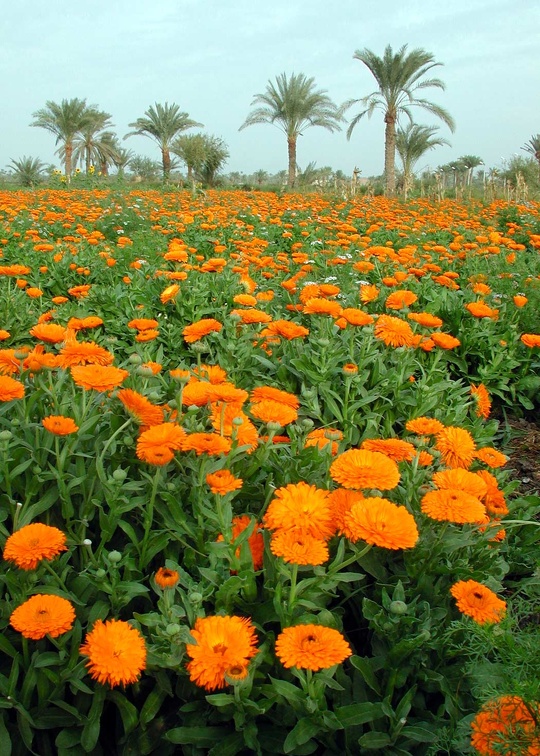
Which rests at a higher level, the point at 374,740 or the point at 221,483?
the point at 221,483

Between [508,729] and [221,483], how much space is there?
83cm

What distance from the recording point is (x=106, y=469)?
190cm

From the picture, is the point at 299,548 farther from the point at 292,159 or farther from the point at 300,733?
the point at 292,159

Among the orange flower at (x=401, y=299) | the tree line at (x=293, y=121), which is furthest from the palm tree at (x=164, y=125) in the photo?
the orange flower at (x=401, y=299)

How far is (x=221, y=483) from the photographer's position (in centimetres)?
158

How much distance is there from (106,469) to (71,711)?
69 centimetres

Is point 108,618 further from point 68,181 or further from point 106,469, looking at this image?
point 68,181

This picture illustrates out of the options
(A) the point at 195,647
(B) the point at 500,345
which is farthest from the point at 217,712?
(B) the point at 500,345

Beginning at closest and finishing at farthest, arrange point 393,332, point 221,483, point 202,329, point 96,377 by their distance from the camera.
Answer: point 221,483 → point 96,377 → point 202,329 → point 393,332

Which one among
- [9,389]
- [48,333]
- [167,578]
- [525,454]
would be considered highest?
[48,333]

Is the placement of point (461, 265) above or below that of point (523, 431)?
above

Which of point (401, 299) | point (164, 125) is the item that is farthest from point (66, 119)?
point (401, 299)

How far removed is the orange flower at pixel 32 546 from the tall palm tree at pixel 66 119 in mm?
25928

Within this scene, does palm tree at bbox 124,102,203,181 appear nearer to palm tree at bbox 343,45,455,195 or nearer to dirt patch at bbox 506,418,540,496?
palm tree at bbox 343,45,455,195
